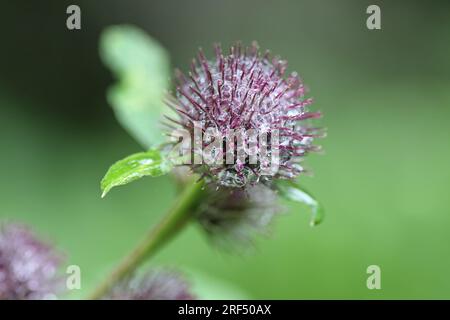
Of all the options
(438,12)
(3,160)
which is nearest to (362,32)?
(438,12)

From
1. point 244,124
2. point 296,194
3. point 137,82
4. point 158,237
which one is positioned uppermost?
point 137,82

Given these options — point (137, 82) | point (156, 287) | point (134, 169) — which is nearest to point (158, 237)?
point (156, 287)

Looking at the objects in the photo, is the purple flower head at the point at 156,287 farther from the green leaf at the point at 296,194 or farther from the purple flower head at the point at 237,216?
the green leaf at the point at 296,194

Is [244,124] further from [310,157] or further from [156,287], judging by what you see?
[310,157]

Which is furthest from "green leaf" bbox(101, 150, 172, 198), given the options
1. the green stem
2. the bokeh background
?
the bokeh background

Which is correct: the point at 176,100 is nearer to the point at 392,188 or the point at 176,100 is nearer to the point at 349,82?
the point at 392,188

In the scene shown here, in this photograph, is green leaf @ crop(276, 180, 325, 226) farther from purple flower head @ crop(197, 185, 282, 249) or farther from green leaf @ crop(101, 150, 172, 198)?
green leaf @ crop(101, 150, 172, 198)
